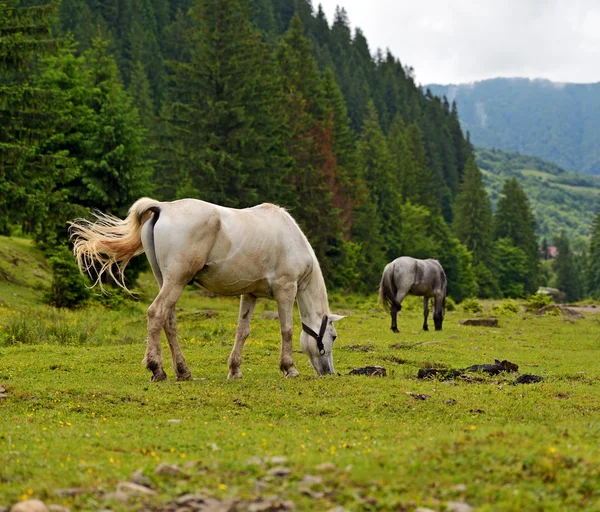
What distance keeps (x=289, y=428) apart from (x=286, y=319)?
13.4 feet

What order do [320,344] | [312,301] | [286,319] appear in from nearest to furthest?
[286,319]
[320,344]
[312,301]

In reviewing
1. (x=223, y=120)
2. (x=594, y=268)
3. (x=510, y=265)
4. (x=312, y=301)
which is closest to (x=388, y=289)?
(x=312, y=301)

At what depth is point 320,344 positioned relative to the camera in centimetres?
1315

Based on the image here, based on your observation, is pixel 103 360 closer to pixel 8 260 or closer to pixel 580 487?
pixel 580 487

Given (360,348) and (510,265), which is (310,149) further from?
(510,265)

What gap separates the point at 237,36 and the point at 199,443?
35.1 meters

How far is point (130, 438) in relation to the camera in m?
7.98

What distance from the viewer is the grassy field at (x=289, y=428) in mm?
5602

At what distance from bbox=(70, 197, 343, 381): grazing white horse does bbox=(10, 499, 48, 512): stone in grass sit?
6.19m

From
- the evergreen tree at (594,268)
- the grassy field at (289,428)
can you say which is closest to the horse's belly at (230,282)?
the grassy field at (289,428)

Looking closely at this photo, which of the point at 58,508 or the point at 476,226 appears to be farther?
the point at 476,226

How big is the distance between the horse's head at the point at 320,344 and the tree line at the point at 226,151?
977 cm

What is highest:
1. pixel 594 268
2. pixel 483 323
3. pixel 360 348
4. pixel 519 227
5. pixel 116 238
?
pixel 519 227

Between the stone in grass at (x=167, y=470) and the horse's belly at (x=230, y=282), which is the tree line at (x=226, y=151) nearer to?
the horse's belly at (x=230, y=282)
